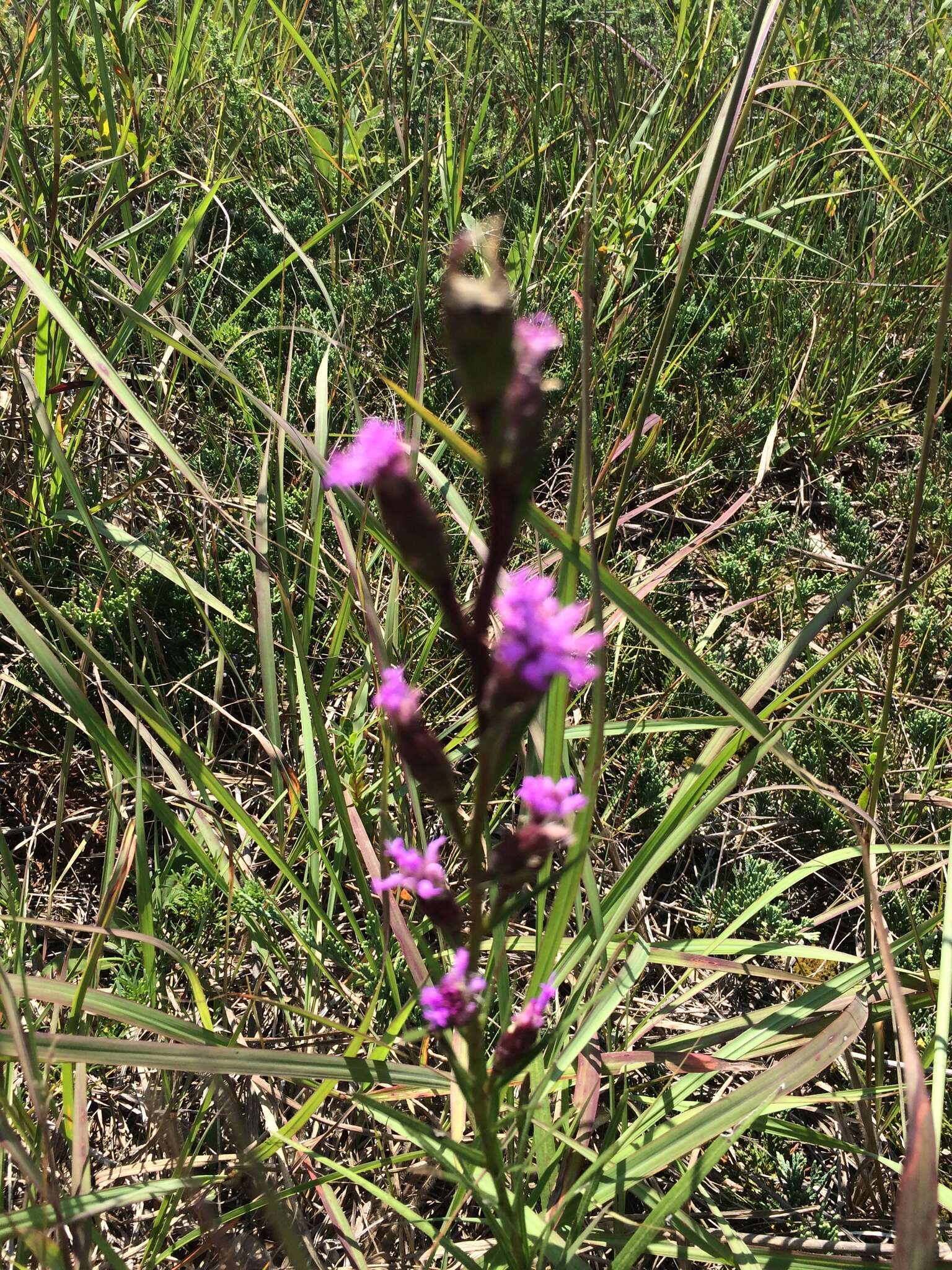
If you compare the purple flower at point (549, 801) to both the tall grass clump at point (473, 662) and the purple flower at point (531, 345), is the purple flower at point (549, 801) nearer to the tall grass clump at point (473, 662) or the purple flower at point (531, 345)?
the tall grass clump at point (473, 662)

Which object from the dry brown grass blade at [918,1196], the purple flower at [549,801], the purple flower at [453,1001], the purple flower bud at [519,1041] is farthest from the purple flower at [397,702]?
the dry brown grass blade at [918,1196]

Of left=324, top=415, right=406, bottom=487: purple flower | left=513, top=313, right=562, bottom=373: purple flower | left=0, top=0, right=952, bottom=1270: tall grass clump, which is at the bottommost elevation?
left=0, top=0, right=952, bottom=1270: tall grass clump

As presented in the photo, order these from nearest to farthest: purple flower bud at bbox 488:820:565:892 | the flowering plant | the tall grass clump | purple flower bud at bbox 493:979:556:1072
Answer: the flowering plant → purple flower bud at bbox 488:820:565:892 → purple flower bud at bbox 493:979:556:1072 → the tall grass clump

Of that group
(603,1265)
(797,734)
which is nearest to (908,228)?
(797,734)

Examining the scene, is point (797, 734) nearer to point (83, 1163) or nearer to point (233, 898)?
point (233, 898)

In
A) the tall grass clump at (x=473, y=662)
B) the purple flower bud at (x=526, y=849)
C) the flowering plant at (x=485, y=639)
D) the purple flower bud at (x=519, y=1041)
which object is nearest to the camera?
the flowering plant at (x=485, y=639)

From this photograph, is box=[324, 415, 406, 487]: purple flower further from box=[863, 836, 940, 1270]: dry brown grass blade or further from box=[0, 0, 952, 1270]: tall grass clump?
box=[863, 836, 940, 1270]: dry brown grass blade

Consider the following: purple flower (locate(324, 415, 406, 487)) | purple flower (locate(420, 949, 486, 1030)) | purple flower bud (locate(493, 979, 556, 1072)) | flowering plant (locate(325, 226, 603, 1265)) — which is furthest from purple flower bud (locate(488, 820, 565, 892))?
purple flower (locate(324, 415, 406, 487))

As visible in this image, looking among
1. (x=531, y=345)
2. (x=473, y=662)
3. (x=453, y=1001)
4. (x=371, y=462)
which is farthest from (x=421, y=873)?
(x=531, y=345)
